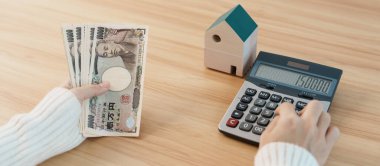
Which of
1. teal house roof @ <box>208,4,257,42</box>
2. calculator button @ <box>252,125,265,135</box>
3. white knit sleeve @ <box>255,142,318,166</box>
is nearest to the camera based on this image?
white knit sleeve @ <box>255,142,318,166</box>

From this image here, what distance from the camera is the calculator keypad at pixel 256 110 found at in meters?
0.89

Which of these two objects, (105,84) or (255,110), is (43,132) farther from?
(255,110)

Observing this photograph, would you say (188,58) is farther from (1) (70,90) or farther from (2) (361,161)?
(2) (361,161)

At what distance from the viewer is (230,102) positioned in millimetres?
976

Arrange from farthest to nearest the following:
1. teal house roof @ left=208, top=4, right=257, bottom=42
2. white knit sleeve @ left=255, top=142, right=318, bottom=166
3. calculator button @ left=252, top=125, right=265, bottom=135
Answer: teal house roof @ left=208, top=4, right=257, bottom=42 < calculator button @ left=252, top=125, right=265, bottom=135 < white knit sleeve @ left=255, top=142, right=318, bottom=166

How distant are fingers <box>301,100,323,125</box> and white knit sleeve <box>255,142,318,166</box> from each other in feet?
0.26

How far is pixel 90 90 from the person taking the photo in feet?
3.02

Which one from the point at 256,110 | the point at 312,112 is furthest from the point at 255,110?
the point at 312,112

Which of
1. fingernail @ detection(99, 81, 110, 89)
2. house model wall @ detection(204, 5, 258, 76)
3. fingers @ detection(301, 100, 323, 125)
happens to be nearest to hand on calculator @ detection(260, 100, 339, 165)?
fingers @ detection(301, 100, 323, 125)

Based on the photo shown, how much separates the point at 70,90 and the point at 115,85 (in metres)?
0.09

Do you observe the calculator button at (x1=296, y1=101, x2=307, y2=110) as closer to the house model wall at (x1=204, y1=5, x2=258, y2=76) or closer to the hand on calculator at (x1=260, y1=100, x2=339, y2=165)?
the hand on calculator at (x1=260, y1=100, x2=339, y2=165)

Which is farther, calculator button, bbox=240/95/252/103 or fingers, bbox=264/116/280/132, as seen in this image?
calculator button, bbox=240/95/252/103

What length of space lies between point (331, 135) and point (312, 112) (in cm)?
5

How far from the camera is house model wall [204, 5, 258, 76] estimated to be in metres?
0.98
